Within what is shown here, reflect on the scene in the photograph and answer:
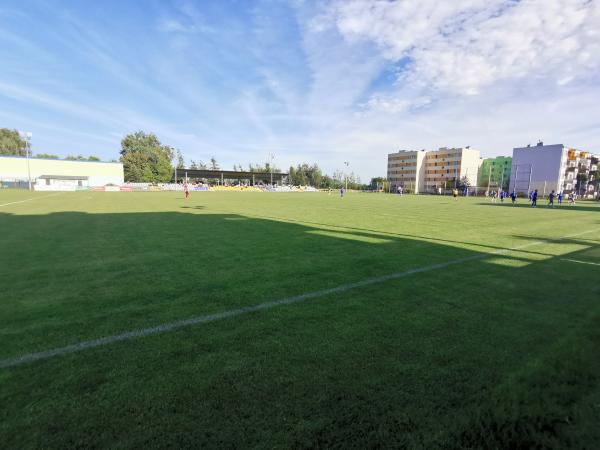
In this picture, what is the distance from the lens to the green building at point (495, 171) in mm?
99312

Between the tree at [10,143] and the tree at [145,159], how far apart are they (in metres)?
28.8

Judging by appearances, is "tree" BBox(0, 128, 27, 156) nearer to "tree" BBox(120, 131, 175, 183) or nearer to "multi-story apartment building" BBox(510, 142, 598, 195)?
"tree" BBox(120, 131, 175, 183)

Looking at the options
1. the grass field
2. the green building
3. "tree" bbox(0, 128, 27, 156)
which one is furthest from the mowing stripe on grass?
→ "tree" bbox(0, 128, 27, 156)

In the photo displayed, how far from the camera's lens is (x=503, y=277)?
5.75 m

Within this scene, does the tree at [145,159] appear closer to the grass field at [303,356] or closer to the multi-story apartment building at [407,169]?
the multi-story apartment building at [407,169]

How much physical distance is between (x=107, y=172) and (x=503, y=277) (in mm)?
90200

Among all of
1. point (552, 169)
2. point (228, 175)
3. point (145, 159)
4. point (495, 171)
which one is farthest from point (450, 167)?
point (145, 159)

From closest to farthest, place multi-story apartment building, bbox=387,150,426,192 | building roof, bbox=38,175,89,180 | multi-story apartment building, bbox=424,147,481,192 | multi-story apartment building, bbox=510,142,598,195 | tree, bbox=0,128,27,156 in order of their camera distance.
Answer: building roof, bbox=38,175,89,180 → multi-story apartment building, bbox=510,142,598,195 → tree, bbox=0,128,27,156 → multi-story apartment building, bbox=424,147,481,192 → multi-story apartment building, bbox=387,150,426,192

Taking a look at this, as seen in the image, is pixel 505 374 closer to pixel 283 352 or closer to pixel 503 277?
pixel 283 352

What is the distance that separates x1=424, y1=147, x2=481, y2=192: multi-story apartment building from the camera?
340ft

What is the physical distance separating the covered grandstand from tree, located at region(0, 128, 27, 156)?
45.2 m

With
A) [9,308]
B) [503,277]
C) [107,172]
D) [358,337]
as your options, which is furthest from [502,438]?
[107,172]

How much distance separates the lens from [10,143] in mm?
89562

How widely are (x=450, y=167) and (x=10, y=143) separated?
138644 mm
